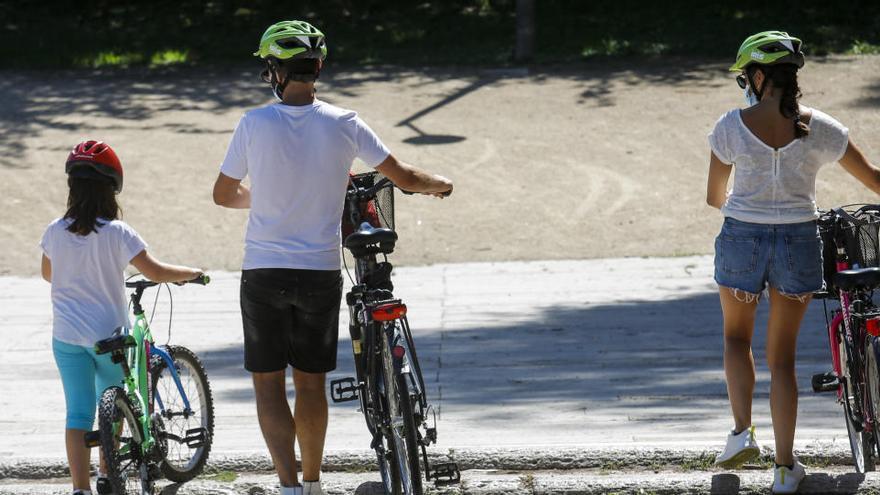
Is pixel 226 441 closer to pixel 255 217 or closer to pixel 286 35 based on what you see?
pixel 255 217

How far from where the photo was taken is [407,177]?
4.66 meters

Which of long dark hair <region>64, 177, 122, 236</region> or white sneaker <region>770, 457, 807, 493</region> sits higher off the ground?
long dark hair <region>64, 177, 122, 236</region>

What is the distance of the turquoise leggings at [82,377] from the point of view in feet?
15.8

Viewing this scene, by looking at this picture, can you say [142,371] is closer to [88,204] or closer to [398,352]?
[88,204]

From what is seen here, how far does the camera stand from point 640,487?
495 centimetres

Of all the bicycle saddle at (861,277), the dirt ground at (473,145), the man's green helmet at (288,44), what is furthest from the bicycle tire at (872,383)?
the dirt ground at (473,145)

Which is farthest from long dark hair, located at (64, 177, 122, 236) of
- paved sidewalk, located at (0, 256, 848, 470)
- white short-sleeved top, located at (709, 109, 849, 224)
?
white short-sleeved top, located at (709, 109, 849, 224)

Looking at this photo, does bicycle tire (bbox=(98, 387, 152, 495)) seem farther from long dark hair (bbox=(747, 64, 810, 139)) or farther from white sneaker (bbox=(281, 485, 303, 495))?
long dark hair (bbox=(747, 64, 810, 139))

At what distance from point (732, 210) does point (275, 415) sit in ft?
6.10

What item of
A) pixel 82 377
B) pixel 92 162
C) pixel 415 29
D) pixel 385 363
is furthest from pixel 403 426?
pixel 415 29

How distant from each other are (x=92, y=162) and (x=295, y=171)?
83cm

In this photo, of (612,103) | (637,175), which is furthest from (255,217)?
(612,103)

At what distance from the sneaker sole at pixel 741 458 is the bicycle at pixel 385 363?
107 centimetres

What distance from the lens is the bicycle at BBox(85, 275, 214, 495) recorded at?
4.66 m
